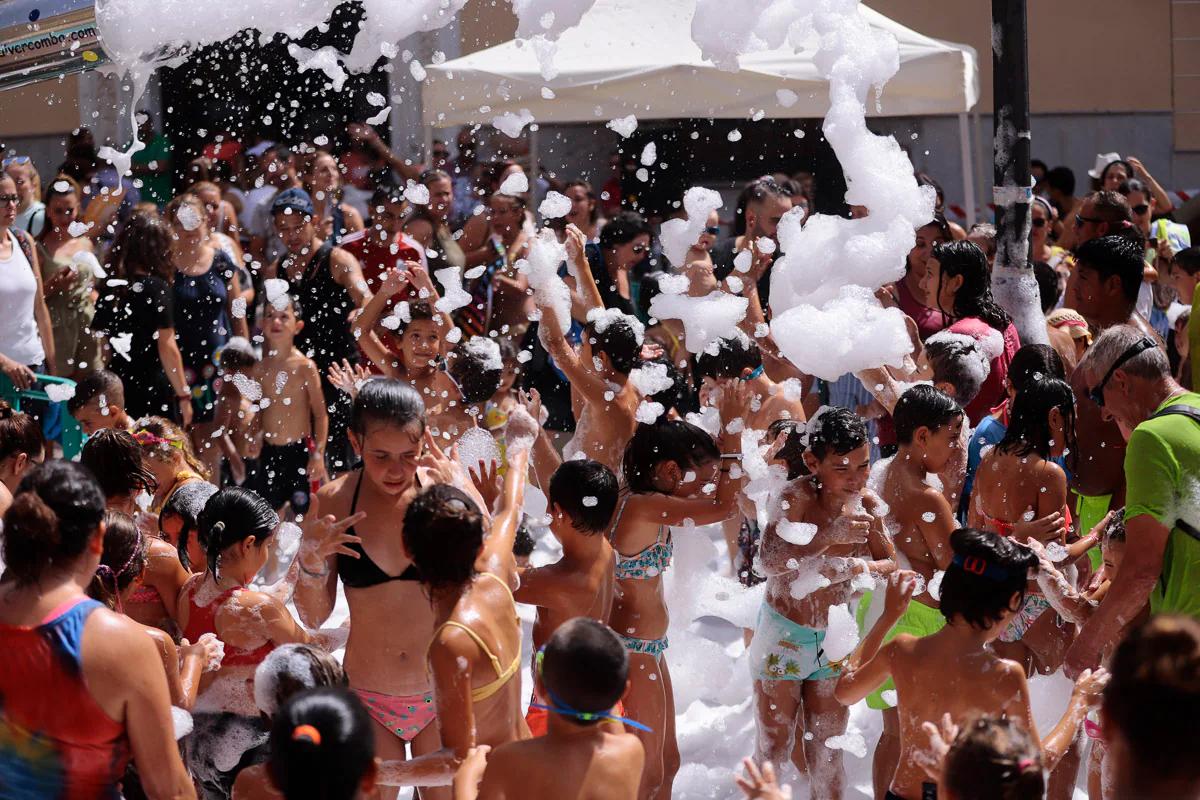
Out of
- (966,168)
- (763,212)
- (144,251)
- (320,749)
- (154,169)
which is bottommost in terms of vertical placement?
(966,168)

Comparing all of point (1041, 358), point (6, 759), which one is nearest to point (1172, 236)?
point (1041, 358)

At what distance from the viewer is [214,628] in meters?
3.12

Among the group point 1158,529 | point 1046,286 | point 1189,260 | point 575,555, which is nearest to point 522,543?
point 575,555

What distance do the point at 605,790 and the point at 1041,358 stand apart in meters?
2.34

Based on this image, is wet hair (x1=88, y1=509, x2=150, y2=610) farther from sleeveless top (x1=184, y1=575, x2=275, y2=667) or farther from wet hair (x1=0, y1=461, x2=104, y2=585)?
wet hair (x1=0, y1=461, x2=104, y2=585)

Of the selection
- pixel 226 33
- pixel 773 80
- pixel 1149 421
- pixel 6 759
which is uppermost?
pixel 226 33

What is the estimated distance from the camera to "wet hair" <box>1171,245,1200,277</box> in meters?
6.05

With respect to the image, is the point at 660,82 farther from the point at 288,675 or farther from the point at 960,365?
the point at 288,675

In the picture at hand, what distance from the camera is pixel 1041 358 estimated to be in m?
3.98

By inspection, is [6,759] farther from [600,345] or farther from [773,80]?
[773,80]

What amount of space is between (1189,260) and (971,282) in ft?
6.49

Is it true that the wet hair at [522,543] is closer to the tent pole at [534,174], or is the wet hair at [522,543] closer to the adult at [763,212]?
the adult at [763,212]

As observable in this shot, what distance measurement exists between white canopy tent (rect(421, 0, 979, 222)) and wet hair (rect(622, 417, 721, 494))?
418 centimetres

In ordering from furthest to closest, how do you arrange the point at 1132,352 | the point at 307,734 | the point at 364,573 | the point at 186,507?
the point at 186,507 → the point at 1132,352 → the point at 364,573 → the point at 307,734
